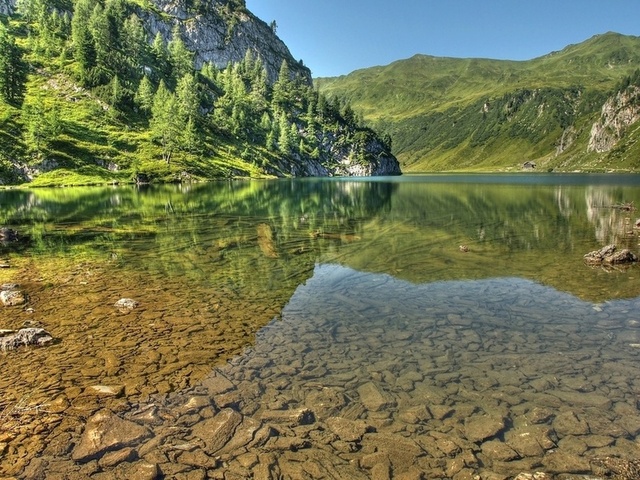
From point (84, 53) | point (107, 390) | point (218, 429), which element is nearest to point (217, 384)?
point (218, 429)

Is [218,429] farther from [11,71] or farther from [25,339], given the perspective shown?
[11,71]

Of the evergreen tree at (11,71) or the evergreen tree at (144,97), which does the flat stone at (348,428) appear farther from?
the evergreen tree at (144,97)

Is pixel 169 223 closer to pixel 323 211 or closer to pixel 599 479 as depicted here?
pixel 323 211

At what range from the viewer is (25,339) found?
15992 millimetres

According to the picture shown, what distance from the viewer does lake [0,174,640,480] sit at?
10.0 m

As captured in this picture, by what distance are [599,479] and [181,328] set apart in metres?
15.6

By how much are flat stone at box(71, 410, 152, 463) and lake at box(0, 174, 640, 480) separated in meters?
0.05

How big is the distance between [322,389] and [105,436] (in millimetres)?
6332

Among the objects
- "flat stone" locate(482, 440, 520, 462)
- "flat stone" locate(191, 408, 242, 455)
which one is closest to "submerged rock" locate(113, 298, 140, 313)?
"flat stone" locate(191, 408, 242, 455)

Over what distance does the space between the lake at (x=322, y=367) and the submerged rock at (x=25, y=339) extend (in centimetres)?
36

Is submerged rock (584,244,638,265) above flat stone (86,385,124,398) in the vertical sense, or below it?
above

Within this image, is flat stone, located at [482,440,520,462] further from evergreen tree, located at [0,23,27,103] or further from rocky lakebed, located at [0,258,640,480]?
evergreen tree, located at [0,23,27,103]

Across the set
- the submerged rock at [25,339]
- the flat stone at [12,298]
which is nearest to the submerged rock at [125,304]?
the submerged rock at [25,339]

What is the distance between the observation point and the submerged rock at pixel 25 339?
622 inches
